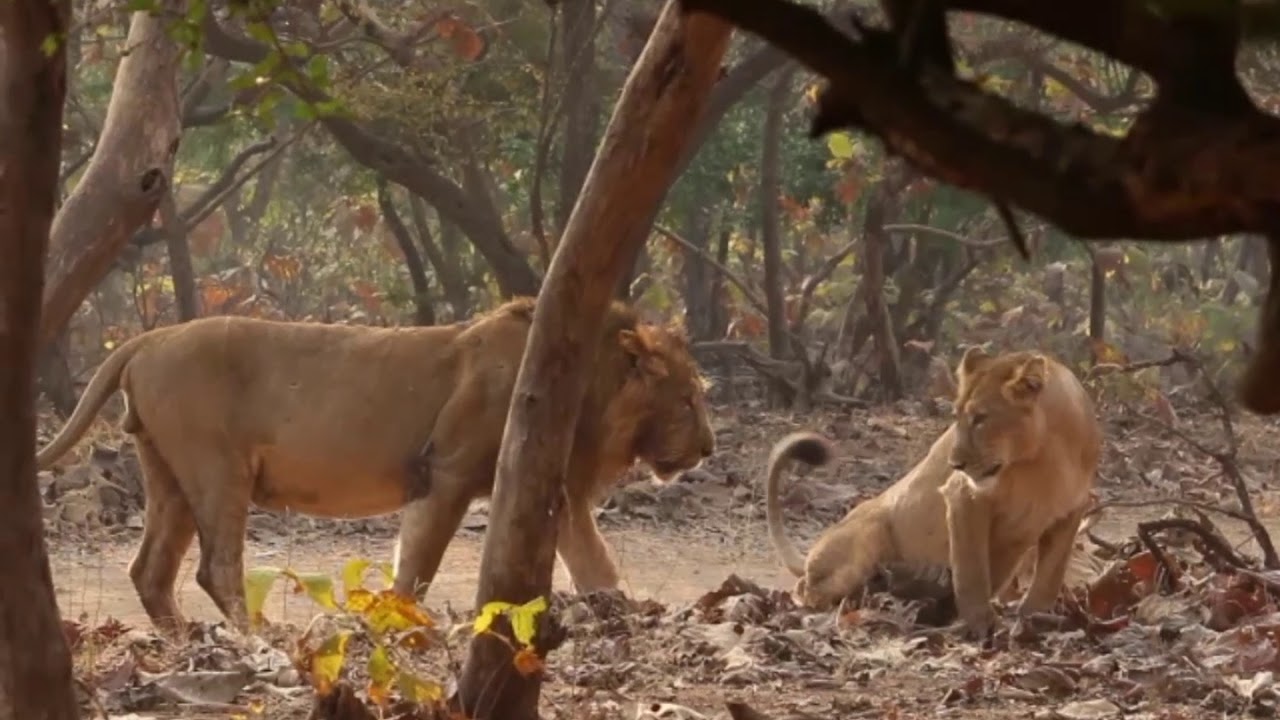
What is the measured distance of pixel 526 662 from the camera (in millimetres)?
4480

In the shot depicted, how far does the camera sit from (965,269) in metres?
17.1

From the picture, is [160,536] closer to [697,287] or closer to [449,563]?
[449,563]

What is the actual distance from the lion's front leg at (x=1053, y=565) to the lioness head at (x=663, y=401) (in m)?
1.39

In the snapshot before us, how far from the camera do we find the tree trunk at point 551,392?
478 cm

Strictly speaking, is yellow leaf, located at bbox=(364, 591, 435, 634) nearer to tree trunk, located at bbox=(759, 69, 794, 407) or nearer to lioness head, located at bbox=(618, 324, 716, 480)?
lioness head, located at bbox=(618, 324, 716, 480)

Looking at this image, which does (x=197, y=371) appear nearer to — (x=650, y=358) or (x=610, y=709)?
(x=650, y=358)

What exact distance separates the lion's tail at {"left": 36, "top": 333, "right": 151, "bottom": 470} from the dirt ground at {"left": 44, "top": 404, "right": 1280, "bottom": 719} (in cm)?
59

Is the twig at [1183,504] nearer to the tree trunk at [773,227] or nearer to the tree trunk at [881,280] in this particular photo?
the tree trunk at [881,280]

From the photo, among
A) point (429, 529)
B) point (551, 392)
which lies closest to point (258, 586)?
point (551, 392)

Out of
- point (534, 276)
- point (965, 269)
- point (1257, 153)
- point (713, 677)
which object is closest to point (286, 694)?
point (713, 677)

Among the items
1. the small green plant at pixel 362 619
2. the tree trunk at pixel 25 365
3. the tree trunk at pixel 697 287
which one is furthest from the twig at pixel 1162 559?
the tree trunk at pixel 697 287

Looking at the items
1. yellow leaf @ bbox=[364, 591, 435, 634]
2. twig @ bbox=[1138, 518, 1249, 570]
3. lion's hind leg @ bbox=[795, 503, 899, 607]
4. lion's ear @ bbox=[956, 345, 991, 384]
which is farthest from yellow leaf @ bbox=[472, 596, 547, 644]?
lion's hind leg @ bbox=[795, 503, 899, 607]

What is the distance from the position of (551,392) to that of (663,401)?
10.7 feet

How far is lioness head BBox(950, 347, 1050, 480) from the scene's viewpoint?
7379 mm
